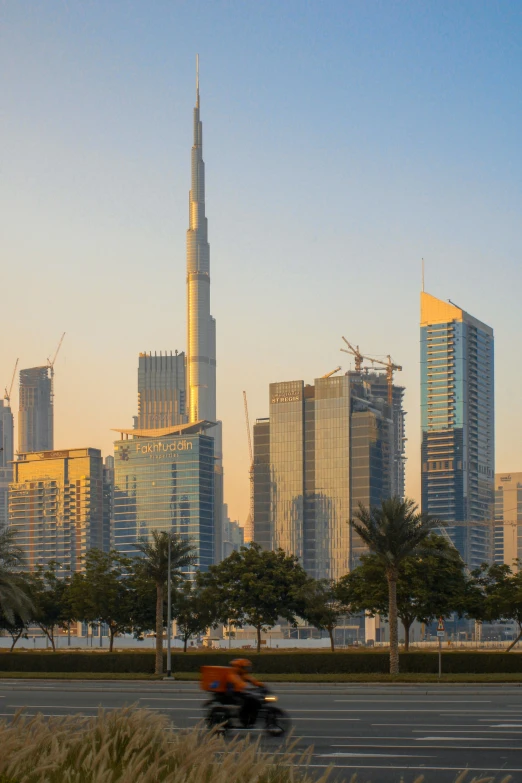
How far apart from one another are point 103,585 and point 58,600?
7.92 metres

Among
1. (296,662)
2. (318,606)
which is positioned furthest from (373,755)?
(318,606)

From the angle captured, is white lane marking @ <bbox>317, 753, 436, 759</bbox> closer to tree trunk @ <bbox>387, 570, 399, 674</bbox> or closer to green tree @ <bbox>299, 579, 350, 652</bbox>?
tree trunk @ <bbox>387, 570, 399, 674</bbox>

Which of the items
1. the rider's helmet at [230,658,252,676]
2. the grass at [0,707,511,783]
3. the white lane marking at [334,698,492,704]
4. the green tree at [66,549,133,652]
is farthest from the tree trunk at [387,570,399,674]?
the grass at [0,707,511,783]

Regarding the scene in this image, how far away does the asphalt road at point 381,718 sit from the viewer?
21078 millimetres

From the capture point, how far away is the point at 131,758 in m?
14.3

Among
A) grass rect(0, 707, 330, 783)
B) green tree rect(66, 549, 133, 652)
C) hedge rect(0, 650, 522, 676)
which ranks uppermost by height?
grass rect(0, 707, 330, 783)

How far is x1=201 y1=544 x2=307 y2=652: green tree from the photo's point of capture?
269 feet

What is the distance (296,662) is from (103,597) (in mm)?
21115

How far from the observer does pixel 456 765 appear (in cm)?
2091

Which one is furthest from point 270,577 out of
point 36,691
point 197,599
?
point 36,691

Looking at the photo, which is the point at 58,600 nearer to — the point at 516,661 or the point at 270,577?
the point at 270,577

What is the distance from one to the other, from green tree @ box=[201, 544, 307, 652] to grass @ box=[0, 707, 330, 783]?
6552 centimetres

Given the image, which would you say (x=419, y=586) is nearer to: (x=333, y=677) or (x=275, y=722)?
(x=333, y=677)

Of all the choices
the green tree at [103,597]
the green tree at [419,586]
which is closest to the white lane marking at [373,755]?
the green tree at [419,586]
